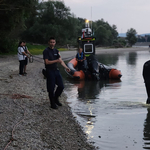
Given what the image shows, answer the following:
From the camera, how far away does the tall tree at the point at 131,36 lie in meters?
99.3

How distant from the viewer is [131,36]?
332 feet

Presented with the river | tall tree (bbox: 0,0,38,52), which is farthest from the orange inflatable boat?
tall tree (bbox: 0,0,38,52)

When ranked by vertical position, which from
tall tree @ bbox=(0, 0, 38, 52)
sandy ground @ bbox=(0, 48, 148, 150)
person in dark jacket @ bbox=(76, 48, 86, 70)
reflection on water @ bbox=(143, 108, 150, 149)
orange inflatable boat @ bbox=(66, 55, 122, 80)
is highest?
tall tree @ bbox=(0, 0, 38, 52)

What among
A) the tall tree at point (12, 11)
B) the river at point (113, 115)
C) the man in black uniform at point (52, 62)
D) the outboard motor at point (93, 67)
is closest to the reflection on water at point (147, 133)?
the river at point (113, 115)

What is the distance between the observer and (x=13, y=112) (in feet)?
20.9

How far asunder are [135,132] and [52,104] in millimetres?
2382

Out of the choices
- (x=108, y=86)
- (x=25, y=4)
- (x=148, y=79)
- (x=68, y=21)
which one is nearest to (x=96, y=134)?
(x=148, y=79)

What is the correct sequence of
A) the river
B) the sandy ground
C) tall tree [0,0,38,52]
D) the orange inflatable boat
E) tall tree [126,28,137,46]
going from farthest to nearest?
tall tree [126,28,137,46], tall tree [0,0,38,52], the orange inflatable boat, the river, the sandy ground

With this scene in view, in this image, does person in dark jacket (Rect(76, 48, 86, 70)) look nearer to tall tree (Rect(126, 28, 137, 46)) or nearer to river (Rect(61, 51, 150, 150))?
river (Rect(61, 51, 150, 150))

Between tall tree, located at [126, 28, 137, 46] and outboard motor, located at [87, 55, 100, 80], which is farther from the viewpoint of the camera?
tall tree, located at [126, 28, 137, 46]

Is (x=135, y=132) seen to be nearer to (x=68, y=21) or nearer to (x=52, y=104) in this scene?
(x=52, y=104)

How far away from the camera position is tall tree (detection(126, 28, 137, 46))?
326 feet

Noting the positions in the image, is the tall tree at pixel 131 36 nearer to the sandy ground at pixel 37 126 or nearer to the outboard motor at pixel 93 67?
the outboard motor at pixel 93 67

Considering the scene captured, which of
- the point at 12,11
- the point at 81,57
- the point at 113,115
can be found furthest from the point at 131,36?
the point at 113,115
